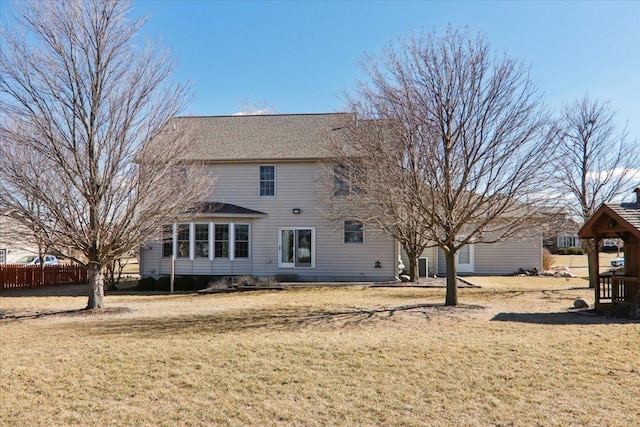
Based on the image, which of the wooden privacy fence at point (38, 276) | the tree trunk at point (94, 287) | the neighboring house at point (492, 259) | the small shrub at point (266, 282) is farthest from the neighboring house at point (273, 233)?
the tree trunk at point (94, 287)

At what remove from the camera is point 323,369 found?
21.9 ft

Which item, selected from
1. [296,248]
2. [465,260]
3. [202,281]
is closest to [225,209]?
[202,281]

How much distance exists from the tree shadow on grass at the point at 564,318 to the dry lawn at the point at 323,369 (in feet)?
0.16

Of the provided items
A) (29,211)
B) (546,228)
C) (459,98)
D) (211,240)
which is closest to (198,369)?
(29,211)

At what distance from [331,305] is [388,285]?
19.5ft

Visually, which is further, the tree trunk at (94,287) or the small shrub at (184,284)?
the small shrub at (184,284)

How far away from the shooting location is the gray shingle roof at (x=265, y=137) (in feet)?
67.7

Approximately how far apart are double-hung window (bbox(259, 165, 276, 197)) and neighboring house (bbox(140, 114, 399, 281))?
1.7 inches

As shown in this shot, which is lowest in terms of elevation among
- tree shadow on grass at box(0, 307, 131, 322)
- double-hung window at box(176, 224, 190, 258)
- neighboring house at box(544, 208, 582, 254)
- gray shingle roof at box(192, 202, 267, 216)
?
tree shadow on grass at box(0, 307, 131, 322)

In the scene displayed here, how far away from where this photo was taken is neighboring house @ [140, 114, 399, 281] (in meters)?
20.3

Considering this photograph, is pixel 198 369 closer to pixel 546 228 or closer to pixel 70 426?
pixel 70 426

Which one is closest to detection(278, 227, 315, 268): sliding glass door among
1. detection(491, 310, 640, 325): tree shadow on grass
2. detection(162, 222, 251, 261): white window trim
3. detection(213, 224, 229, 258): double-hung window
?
detection(162, 222, 251, 261): white window trim

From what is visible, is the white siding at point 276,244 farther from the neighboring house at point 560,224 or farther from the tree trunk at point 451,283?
the tree trunk at point 451,283

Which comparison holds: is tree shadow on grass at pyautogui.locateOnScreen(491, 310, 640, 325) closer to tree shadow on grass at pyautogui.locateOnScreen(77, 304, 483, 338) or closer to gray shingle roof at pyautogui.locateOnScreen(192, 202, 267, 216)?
tree shadow on grass at pyautogui.locateOnScreen(77, 304, 483, 338)
